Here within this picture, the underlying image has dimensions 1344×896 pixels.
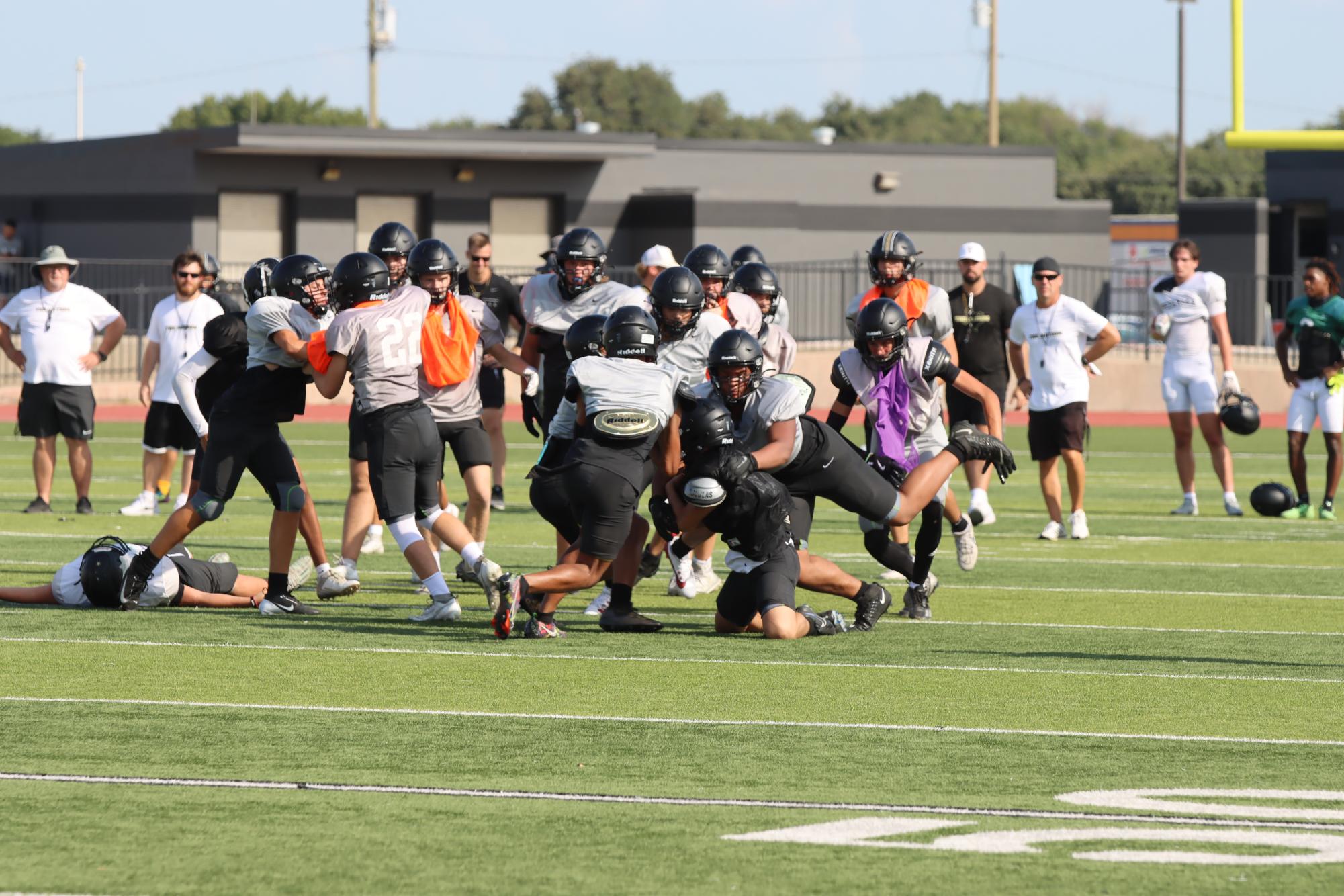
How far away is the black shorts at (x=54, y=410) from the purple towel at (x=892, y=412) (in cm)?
696

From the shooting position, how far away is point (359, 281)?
9180 millimetres

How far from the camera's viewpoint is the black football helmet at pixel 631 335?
8672 millimetres

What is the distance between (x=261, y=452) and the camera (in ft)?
31.0

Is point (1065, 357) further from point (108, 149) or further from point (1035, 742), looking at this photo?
point (108, 149)

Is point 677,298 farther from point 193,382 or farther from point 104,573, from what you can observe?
point 104,573

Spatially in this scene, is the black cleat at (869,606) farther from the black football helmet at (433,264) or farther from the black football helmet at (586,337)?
the black football helmet at (433,264)

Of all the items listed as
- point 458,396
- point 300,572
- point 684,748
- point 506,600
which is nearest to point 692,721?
point 684,748

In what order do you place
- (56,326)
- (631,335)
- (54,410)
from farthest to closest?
(56,326), (54,410), (631,335)

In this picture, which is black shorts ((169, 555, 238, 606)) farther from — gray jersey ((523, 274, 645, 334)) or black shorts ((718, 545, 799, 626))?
black shorts ((718, 545, 799, 626))

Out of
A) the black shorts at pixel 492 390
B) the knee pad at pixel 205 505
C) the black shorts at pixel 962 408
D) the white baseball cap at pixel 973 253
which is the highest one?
the white baseball cap at pixel 973 253

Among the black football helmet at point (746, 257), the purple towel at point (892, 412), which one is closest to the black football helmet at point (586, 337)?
the purple towel at point (892, 412)

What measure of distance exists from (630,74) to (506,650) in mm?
99463

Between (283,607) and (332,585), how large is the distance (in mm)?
261

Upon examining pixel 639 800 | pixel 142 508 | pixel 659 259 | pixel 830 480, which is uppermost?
pixel 659 259
